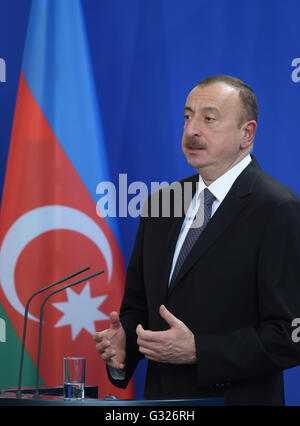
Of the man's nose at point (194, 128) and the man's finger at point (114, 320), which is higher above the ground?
the man's nose at point (194, 128)

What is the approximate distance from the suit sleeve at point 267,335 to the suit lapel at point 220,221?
14 centimetres

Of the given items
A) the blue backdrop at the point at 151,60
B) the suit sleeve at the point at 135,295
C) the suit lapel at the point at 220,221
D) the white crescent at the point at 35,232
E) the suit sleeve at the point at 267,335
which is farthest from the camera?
the blue backdrop at the point at 151,60

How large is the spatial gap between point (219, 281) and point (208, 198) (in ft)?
1.07

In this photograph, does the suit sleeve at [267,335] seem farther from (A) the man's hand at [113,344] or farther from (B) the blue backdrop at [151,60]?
(B) the blue backdrop at [151,60]

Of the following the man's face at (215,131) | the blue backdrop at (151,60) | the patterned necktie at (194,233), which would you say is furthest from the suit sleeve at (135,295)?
the blue backdrop at (151,60)

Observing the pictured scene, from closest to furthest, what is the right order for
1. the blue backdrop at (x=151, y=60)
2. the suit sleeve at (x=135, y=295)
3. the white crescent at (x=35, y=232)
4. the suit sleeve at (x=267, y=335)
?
the suit sleeve at (x=267, y=335)
the suit sleeve at (x=135, y=295)
the white crescent at (x=35, y=232)
the blue backdrop at (x=151, y=60)

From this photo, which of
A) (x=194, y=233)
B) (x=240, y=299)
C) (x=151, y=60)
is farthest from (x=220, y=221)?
(x=151, y=60)

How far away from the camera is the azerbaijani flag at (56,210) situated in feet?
9.30

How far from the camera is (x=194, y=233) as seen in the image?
2164 millimetres

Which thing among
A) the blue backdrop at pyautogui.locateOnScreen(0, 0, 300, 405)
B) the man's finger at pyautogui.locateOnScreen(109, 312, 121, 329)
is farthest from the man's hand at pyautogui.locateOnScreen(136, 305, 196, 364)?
the blue backdrop at pyautogui.locateOnScreen(0, 0, 300, 405)

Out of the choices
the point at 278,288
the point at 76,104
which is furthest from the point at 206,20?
the point at 278,288

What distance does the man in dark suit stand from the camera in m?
1.91

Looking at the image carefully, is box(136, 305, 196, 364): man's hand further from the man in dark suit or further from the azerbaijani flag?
the azerbaijani flag

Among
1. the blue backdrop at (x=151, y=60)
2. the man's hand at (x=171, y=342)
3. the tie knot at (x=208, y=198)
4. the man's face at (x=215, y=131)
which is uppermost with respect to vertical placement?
the blue backdrop at (x=151, y=60)
